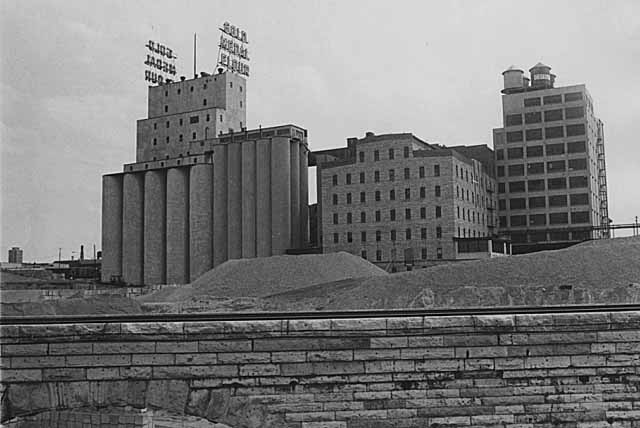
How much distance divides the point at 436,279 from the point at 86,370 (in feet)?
123

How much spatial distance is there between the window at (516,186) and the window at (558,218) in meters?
4.98

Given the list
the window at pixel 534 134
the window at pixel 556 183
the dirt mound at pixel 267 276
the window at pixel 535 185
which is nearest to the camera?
the dirt mound at pixel 267 276

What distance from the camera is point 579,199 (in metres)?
83.2

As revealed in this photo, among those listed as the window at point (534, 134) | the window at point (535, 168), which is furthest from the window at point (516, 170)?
the window at point (534, 134)

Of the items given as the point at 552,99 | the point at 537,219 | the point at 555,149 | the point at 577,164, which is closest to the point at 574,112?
the point at 552,99

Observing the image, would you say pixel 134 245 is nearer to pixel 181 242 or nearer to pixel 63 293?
pixel 181 242

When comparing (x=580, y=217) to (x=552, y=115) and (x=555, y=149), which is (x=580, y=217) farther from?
(x=552, y=115)

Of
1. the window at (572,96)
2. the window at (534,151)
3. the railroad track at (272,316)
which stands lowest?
the railroad track at (272,316)

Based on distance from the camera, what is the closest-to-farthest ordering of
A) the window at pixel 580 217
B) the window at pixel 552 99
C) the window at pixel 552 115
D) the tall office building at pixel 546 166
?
the window at pixel 580 217
the tall office building at pixel 546 166
the window at pixel 552 115
the window at pixel 552 99

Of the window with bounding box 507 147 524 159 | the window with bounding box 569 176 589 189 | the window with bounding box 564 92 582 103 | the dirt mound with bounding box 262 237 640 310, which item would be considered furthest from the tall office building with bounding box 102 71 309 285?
the dirt mound with bounding box 262 237 640 310

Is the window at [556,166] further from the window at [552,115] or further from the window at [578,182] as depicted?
the window at [552,115]

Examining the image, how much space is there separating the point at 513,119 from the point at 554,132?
517 cm

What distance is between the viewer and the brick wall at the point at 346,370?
1117cm

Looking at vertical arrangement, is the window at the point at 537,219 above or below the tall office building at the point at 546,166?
below
